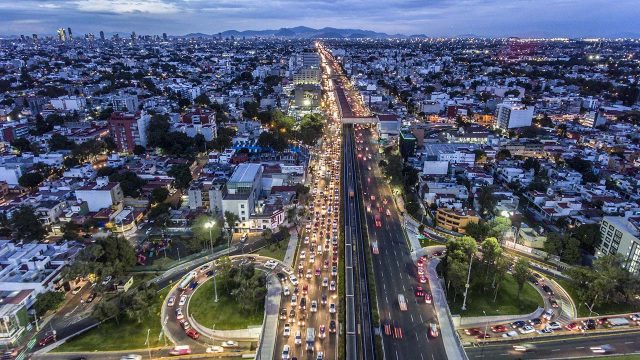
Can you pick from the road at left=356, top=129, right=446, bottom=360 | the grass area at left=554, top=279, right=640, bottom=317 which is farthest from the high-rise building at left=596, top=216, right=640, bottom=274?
the road at left=356, top=129, right=446, bottom=360

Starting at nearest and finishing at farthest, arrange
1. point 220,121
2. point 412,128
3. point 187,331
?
point 187,331, point 412,128, point 220,121

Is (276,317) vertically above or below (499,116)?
below

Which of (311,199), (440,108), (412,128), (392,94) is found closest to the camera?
(311,199)

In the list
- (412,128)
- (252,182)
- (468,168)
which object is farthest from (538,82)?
(252,182)

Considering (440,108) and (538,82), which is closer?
(440,108)

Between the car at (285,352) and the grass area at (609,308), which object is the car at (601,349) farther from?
the car at (285,352)

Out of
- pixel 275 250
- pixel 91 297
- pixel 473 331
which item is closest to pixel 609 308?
pixel 473 331

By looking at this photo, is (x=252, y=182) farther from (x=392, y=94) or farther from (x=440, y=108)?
(x=392, y=94)

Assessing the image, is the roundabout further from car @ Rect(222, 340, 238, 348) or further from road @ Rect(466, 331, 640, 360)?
road @ Rect(466, 331, 640, 360)
